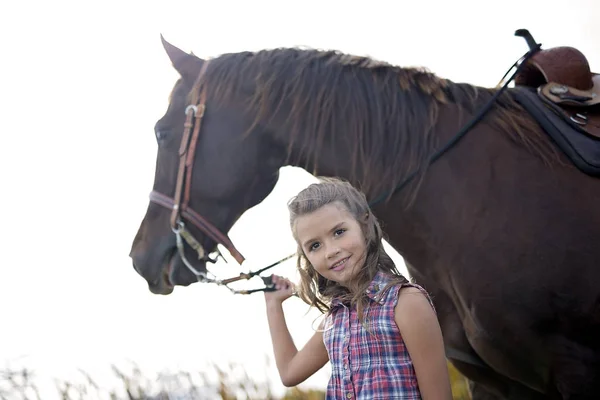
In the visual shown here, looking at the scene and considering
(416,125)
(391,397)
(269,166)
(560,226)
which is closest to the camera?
(391,397)

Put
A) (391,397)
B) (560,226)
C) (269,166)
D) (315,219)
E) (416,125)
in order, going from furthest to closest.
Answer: (269,166), (416,125), (560,226), (315,219), (391,397)

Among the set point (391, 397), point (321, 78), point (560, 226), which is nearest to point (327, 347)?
point (391, 397)

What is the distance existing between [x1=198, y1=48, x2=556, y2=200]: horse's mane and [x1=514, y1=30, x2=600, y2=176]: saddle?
0.19 ft

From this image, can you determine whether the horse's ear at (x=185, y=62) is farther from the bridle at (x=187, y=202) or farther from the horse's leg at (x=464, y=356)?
the horse's leg at (x=464, y=356)

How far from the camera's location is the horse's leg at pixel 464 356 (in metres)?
2.99

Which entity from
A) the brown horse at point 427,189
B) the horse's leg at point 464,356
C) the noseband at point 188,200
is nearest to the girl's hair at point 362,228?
the brown horse at point 427,189

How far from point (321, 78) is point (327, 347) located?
1259 millimetres

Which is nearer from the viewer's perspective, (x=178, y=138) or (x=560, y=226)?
(x=560, y=226)

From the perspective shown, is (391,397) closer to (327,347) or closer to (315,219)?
(327,347)

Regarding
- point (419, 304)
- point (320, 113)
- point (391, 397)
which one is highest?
point (320, 113)

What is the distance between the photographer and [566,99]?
Result: 2.98 metres

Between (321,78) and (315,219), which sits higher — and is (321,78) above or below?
above

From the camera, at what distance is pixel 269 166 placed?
321 cm

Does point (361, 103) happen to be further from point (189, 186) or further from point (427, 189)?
point (189, 186)
